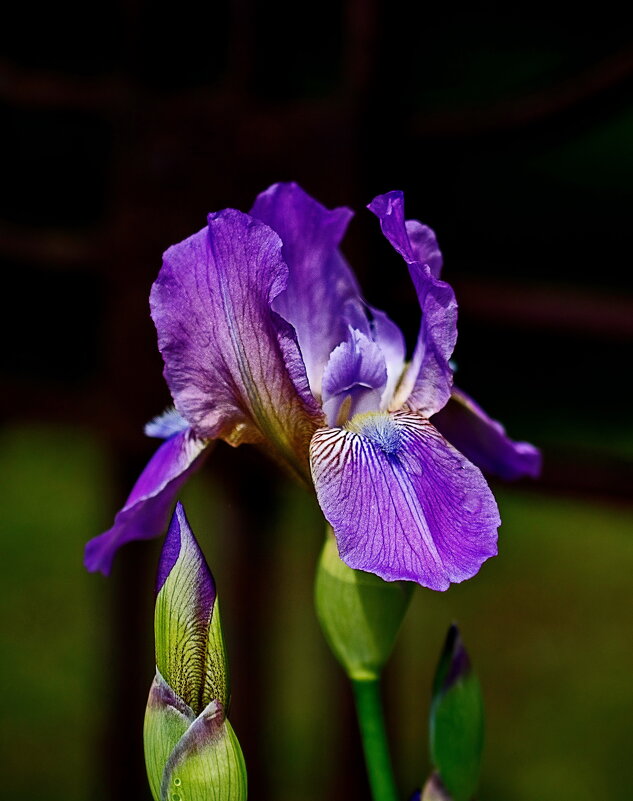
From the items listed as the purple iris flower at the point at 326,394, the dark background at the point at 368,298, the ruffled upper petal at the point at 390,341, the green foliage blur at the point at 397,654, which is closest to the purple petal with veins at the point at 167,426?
the purple iris flower at the point at 326,394

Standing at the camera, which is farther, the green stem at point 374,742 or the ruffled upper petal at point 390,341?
the ruffled upper petal at point 390,341

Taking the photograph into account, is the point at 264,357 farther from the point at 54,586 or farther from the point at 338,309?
the point at 54,586

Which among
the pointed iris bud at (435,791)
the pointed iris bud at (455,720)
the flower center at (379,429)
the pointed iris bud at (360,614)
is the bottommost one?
the pointed iris bud at (435,791)

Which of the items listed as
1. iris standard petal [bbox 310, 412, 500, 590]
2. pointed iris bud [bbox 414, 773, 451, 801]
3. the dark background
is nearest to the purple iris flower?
iris standard petal [bbox 310, 412, 500, 590]

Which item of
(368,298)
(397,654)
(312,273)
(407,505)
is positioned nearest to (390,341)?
(312,273)

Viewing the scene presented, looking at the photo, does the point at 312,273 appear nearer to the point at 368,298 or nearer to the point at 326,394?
the point at 326,394

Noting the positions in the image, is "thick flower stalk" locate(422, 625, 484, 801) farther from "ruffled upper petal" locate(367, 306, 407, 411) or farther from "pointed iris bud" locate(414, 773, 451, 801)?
"ruffled upper petal" locate(367, 306, 407, 411)

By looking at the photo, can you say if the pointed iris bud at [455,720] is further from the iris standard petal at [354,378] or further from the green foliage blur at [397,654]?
the green foliage blur at [397,654]
